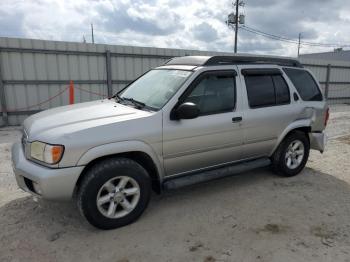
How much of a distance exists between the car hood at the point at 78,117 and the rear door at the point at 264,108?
1.62 metres

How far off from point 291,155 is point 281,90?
111 cm

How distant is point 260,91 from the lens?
4.55 metres

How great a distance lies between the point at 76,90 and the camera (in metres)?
10.9

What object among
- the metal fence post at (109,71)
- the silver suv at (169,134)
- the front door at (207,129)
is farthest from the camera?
the metal fence post at (109,71)

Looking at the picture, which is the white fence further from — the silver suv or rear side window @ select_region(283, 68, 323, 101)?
rear side window @ select_region(283, 68, 323, 101)

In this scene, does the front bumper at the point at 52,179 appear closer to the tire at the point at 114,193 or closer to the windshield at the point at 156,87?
the tire at the point at 114,193

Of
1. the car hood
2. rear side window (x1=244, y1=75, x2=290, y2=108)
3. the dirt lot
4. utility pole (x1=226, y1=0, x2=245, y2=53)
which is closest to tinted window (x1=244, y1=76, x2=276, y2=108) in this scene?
rear side window (x1=244, y1=75, x2=290, y2=108)

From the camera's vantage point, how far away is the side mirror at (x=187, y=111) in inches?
139

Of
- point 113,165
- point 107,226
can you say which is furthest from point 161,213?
point 113,165

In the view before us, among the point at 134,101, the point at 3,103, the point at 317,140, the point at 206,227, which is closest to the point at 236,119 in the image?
the point at 134,101

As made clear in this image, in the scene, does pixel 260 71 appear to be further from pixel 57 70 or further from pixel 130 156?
pixel 57 70

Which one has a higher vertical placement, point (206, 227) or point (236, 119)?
point (236, 119)

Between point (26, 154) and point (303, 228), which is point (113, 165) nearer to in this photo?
point (26, 154)

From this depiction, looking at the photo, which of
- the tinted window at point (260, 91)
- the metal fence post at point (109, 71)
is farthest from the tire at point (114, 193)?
the metal fence post at point (109, 71)
